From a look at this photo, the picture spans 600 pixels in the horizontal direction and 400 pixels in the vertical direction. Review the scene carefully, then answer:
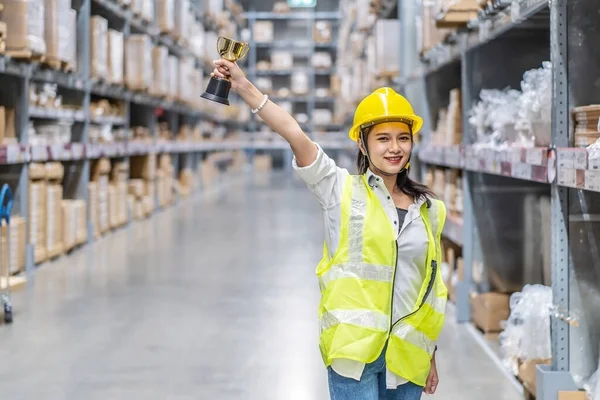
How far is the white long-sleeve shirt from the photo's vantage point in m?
1.96

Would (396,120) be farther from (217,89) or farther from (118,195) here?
(118,195)

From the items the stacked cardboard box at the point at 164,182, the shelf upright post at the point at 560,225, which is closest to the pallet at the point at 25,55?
the shelf upright post at the point at 560,225

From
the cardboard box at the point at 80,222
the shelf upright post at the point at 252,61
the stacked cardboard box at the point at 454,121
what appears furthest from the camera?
the shelf upright post at the point at 252,61

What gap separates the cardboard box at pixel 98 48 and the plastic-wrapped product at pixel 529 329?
17.5ft

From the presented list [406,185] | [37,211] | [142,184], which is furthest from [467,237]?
[142,184]

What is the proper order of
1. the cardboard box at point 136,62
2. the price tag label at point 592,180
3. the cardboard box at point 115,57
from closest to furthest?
the price tag label at point 592,180 < the cardboard box at point 115,57 < the cardboard box at point 136,62

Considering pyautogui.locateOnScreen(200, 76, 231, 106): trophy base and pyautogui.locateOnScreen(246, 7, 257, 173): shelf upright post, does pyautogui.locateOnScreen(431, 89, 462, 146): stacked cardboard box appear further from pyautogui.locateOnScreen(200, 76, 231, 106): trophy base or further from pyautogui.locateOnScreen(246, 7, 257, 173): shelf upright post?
pyautogui.locateOnScreen(246, 7, 257, 173): shelf upright post

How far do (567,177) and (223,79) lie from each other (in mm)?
1457

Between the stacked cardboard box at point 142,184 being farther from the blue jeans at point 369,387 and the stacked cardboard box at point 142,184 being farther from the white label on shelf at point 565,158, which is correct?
the blue jeans at point 369,387

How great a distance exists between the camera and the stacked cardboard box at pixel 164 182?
1168 cm

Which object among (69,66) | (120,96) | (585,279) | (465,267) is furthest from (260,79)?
(585,279)

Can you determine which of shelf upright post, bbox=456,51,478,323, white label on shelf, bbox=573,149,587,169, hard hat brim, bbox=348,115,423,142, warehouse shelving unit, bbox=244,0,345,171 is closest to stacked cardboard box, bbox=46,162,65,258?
shelf upright post, bbox=456,51,478,323

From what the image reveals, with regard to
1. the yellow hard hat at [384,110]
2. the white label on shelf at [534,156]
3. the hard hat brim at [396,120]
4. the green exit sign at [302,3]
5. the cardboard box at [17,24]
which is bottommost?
the white label on shelf at [534,156]

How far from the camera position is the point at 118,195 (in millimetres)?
9164
